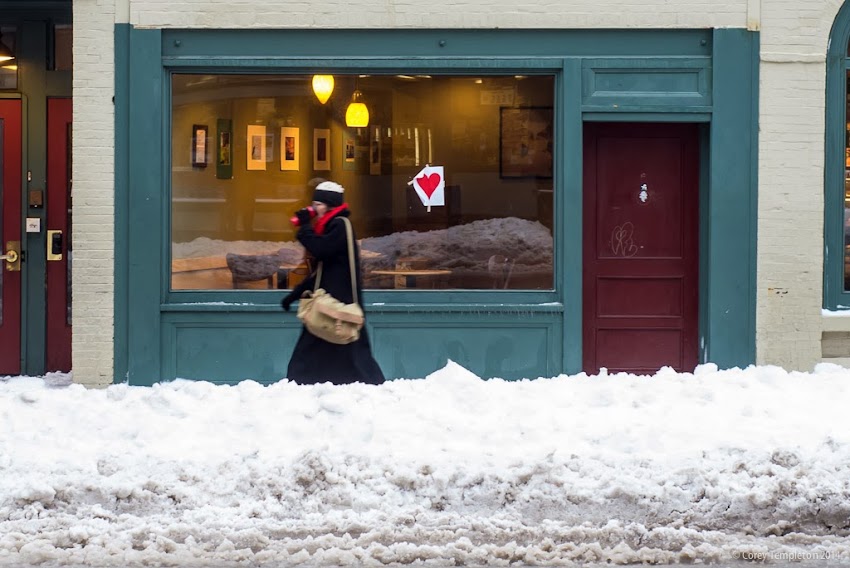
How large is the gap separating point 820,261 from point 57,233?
7.03 m

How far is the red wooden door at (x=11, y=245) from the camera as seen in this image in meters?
12.0

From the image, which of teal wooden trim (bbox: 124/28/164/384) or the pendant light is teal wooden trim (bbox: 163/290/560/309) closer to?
teal wooden trim (bbox: 124/28/164/384)

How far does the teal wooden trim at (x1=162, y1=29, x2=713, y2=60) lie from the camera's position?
11.0 m

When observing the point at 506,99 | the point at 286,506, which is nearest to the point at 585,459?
the point at 286,506

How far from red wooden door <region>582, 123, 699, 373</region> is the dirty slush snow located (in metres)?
2.50

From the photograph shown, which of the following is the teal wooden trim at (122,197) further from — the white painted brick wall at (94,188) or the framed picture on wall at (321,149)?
the framed picture on wall at (321,149)

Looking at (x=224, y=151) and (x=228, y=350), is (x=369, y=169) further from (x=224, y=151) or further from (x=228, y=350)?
(x=228, y=350)

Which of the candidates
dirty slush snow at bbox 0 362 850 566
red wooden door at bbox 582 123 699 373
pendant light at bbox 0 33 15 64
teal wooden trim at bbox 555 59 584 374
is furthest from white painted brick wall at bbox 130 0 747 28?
dirty slush snow at bbox 0 362 850 566

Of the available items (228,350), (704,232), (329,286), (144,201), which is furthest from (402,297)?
(704,232)

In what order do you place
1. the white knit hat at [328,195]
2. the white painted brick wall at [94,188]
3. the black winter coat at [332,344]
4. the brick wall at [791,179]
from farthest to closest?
1. the brick wall at [791,179]
2. the white painted brick wall at [94,188]
3. the white knit hat at [328,195]
4. the black winter coat at [332,344]

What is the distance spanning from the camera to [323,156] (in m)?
11.1

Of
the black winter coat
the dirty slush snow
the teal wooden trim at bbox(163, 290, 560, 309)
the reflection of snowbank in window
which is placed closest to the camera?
the dirty slush snow

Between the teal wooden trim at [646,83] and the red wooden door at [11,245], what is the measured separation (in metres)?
5.40

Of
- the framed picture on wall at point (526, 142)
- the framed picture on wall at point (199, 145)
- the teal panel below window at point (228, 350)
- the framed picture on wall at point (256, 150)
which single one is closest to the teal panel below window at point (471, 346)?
the teal panel below window at point (228, 350)
